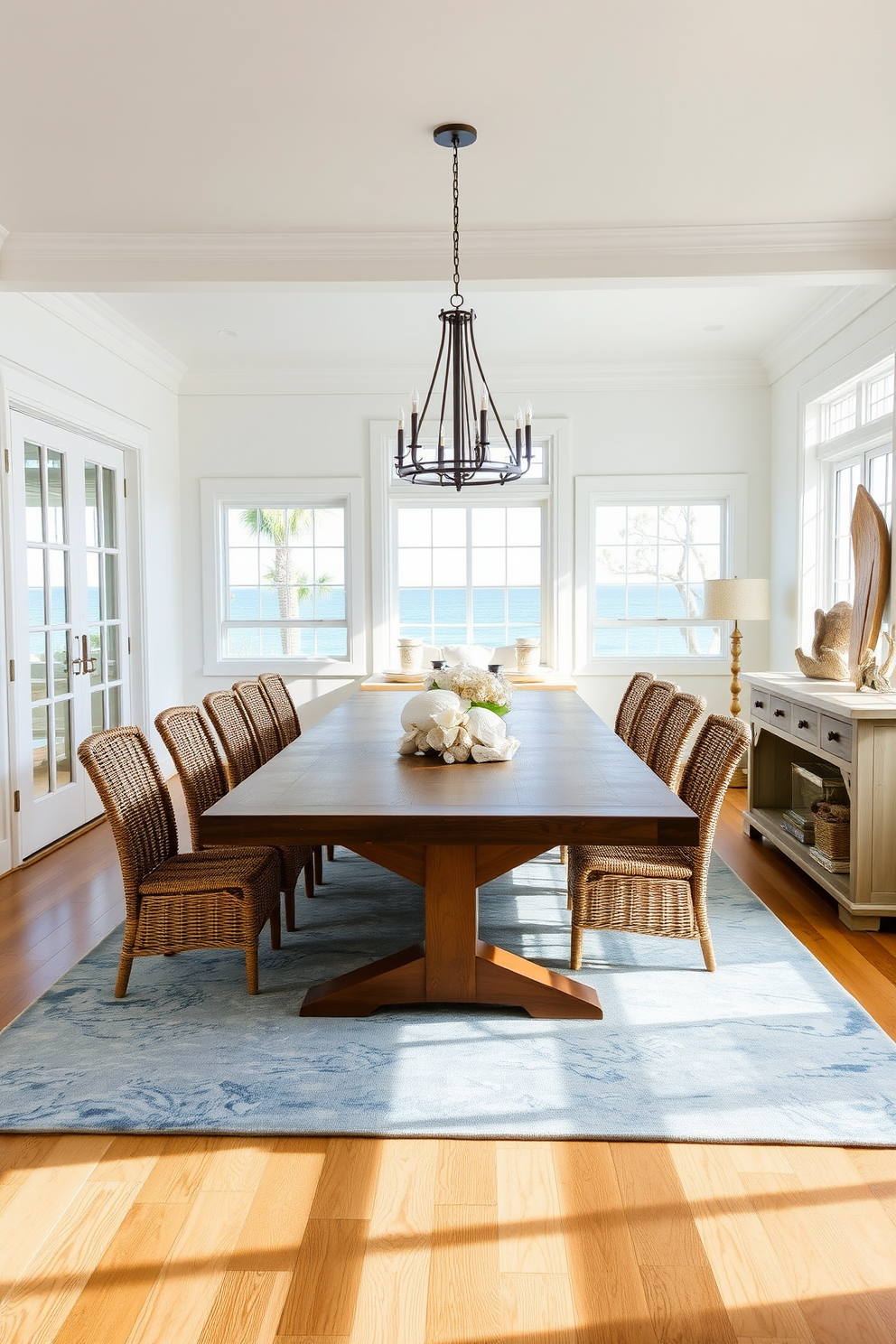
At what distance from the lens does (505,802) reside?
2.55 meters

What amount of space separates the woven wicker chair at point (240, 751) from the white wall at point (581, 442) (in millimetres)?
2977

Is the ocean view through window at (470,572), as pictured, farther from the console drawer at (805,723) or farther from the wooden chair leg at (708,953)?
the wooden chair leg at (708,953)

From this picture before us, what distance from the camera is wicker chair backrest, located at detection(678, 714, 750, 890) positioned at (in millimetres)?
3031

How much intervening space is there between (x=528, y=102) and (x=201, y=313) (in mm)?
2961

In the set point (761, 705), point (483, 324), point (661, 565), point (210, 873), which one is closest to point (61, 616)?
point (210, 873)

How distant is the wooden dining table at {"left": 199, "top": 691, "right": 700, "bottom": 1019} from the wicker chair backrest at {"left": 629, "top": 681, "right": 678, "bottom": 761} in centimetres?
49

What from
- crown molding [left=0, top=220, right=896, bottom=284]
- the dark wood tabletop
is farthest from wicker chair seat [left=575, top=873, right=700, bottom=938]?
crown molding [left=0, top=220, right=896, bottom=284]

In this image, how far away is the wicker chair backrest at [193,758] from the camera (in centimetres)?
326

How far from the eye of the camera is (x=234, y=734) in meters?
3.83

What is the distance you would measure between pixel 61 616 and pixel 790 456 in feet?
14.9

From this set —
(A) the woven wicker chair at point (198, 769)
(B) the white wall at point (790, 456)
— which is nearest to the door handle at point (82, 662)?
(A) the woven wicker chair at point (198, 769)

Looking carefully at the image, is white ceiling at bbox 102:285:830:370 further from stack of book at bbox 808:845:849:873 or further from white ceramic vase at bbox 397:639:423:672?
stack of book at bbox 808:845:849:873

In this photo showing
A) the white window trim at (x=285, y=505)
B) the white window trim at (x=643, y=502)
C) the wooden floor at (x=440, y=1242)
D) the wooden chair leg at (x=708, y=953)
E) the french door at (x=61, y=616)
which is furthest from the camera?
the white window trim at (x=285, y=505)

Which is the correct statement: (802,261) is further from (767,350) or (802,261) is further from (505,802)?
(505,802)
